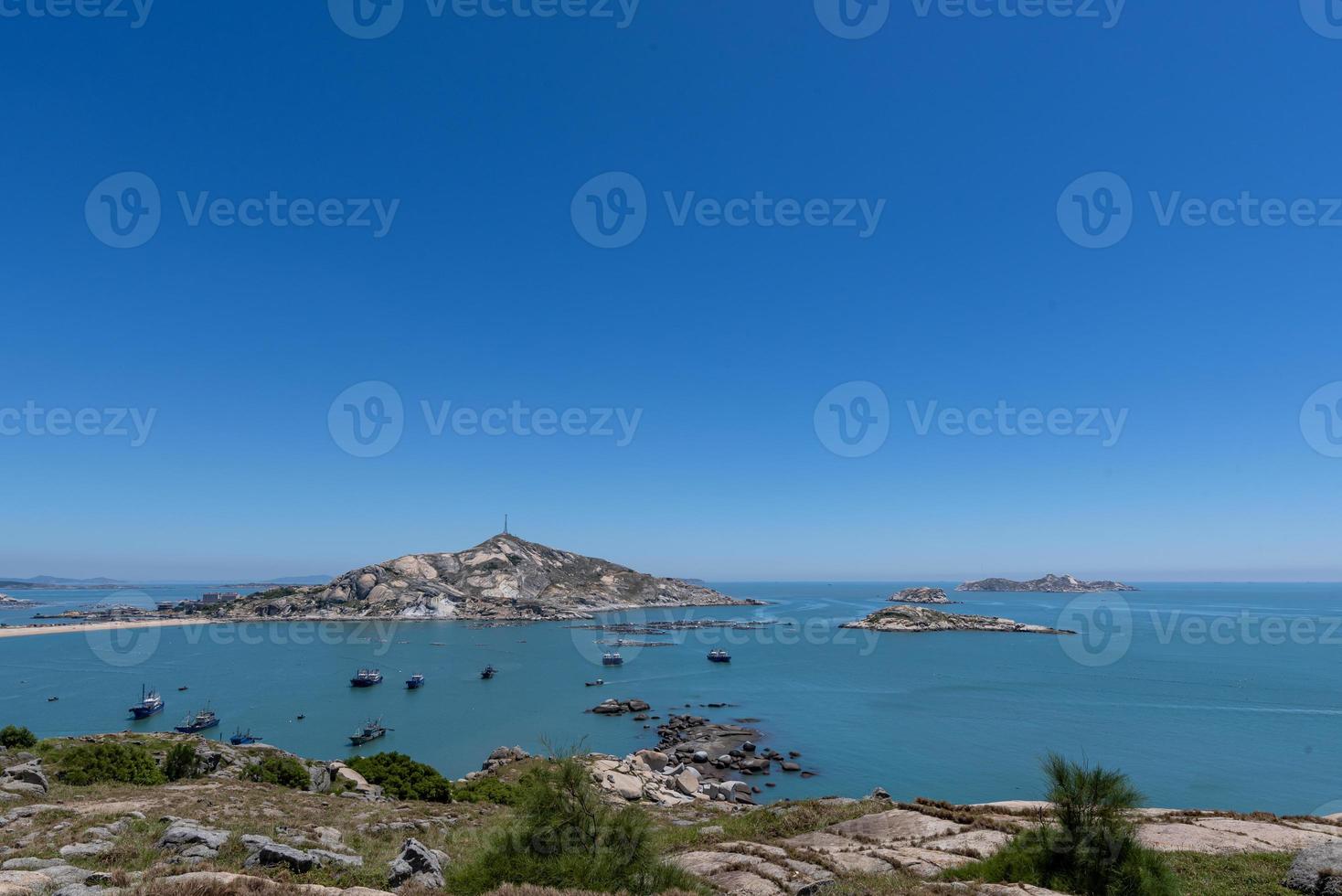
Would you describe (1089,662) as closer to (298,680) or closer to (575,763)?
(575,763)

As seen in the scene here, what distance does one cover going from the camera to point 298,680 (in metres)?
82.9

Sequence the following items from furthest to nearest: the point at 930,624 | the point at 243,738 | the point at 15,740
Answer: the point at 930,624 < the point at 243,738 < the point at 15,740

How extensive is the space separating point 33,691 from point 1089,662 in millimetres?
142329

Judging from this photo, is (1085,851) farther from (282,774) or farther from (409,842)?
(282,774)

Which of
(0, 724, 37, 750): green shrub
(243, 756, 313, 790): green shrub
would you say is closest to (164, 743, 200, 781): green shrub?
(243, 756, 313, 790): green shrub

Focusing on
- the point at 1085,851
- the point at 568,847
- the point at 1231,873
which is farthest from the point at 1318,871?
the point at 568,847

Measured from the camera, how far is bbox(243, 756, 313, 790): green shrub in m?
26.6

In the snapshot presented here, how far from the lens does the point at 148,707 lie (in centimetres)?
6134

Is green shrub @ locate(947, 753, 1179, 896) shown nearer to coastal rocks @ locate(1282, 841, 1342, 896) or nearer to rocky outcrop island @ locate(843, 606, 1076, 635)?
coastal rocks @ locate(1282, 841, 1342, 896)

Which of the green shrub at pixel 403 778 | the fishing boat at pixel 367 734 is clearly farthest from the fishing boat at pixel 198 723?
the green shrub at pixel 403 778

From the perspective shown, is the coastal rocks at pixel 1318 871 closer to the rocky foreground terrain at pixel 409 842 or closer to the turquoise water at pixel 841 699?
the rocky foreground terrain at pixel 409 842

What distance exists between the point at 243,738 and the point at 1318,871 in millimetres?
62530

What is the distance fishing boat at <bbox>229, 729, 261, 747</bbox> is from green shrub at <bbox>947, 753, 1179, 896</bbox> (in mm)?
54766

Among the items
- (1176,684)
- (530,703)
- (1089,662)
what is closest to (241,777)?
(530,703)
